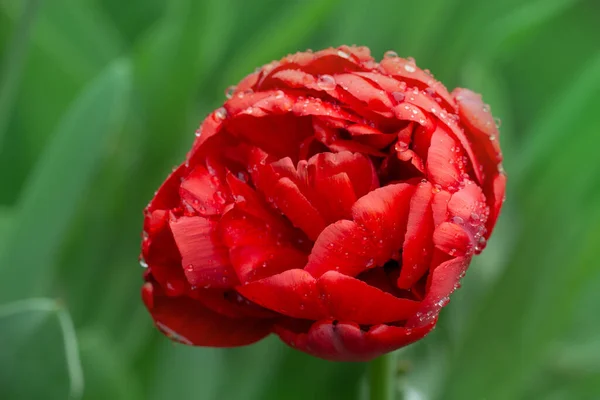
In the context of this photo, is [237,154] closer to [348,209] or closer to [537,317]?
[348,209]

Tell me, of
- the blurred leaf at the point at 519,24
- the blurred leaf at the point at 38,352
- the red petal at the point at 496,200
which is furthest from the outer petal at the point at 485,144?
the blurred leaf at the point at 519,24

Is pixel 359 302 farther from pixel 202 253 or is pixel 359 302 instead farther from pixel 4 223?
pixel 4 223

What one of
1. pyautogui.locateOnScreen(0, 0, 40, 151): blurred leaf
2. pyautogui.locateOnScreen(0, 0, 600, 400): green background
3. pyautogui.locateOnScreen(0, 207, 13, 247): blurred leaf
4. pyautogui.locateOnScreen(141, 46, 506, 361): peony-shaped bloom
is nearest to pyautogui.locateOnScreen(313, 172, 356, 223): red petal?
pyautogui.locateOnScreen(141, 46, 506, 361): peony-shaped bloom

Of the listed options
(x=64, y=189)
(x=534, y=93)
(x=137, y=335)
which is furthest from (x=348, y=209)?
(x=534, y=93)

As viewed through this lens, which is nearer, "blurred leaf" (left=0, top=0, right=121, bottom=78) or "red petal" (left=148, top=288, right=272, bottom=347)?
"red petal" (left=148, top=288, right=272, bottom=347)

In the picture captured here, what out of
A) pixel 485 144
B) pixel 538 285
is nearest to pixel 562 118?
pixel 538 285

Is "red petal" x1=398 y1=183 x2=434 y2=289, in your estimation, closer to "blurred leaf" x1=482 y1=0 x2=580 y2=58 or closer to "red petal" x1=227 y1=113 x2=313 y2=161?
"red petal" x1=227 y1=113 x2=313 y2=161

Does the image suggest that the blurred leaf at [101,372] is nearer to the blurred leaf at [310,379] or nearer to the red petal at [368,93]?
the blurred leaf at [310,379]
